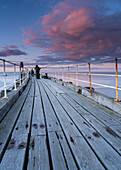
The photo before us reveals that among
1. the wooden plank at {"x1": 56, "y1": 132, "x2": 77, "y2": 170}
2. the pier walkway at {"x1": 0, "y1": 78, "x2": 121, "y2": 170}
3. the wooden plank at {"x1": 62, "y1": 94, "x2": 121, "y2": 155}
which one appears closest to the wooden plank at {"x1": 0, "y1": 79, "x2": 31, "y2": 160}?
the pier walkway at {"x1": 0, "y1": 78, "x2": 121, "y2": 170}

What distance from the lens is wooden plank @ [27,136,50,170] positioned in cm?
101

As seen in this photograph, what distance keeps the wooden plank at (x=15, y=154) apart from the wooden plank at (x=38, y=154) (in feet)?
0.26

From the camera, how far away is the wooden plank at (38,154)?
1.01m

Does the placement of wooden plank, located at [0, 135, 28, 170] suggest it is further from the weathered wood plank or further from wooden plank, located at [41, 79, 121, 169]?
wooden plank, located at [41, 79, 121, 169]

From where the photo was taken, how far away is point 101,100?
2.85 m

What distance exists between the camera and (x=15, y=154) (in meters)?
1.16

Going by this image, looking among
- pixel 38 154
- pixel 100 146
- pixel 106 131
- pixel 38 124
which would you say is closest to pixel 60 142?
pixel 38 154

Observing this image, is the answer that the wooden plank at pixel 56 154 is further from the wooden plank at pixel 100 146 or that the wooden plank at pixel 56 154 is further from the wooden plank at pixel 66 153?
the wooden plank at pixel 100 146

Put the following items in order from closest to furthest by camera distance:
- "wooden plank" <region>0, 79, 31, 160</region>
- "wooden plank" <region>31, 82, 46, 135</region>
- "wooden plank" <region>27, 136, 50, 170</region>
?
1. "wooden plank" <region>27, 136, 50, 170</region>
2. "wooden plank" <region>0, 79, 31, 160</region>
3. "wooden plank" <region>31, 82, 46, 135</region>

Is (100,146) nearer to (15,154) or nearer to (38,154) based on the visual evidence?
(38,154)

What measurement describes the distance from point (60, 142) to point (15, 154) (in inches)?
20.1

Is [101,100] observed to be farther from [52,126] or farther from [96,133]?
[52,126]

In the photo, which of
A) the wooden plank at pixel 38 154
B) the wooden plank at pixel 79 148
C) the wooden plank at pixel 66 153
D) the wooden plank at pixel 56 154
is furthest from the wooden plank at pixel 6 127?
the wooden plank at pixel 79 148

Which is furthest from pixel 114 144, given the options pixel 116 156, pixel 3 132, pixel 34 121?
pixel 3 132
